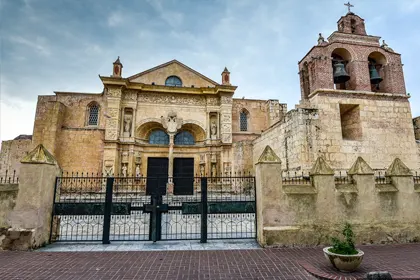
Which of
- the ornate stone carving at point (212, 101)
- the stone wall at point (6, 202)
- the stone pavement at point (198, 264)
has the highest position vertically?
the ornate stone carving at point (212, 101)

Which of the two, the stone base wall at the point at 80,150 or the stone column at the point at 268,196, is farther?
the stone base wall at the point at 80,150

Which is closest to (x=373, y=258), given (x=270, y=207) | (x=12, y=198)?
(x=270, y=207)

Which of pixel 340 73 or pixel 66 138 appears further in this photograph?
pixel 66 138

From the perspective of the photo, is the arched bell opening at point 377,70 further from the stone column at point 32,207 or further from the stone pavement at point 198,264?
the stone column at point 32,207

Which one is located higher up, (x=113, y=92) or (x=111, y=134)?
(x=113, y=92)

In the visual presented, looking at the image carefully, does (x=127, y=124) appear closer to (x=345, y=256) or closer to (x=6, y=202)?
(x=6, y=202)

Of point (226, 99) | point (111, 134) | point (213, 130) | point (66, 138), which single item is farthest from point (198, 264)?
point (66, 138)

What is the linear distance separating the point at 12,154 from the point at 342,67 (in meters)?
27.7

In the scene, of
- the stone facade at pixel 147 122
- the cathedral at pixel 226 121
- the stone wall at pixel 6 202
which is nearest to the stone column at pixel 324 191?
the cathedral at pixel 226 121

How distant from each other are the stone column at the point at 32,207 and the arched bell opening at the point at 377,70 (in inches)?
592

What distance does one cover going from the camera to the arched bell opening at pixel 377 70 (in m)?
12.4

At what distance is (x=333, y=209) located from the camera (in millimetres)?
6691

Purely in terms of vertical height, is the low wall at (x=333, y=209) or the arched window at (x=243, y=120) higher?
the arched window at (x=243, y=120)

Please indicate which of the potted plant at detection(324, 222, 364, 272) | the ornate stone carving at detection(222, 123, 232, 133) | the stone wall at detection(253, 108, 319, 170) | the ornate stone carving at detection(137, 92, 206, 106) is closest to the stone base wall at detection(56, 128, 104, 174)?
the ornate stone carving at detection(137, 92, 206, 106)
